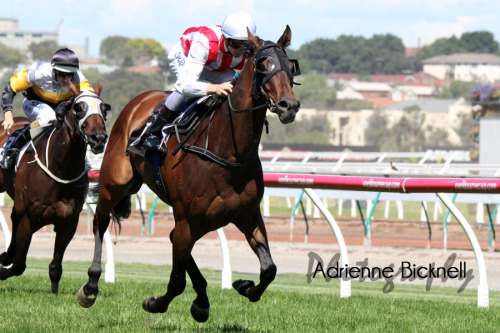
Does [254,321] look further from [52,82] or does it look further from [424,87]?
[424,87]

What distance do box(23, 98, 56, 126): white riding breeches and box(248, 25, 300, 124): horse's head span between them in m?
3.47

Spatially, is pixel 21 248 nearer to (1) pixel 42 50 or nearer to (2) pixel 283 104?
(2) pixel 283 104

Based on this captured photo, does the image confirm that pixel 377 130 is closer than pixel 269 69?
No

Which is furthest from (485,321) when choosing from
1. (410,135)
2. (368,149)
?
(410,135)

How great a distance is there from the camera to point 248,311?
7.49 meters

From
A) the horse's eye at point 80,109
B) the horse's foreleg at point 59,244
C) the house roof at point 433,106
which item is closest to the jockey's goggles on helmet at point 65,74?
the horse's eye at point 80,109

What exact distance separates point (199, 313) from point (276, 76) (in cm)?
170

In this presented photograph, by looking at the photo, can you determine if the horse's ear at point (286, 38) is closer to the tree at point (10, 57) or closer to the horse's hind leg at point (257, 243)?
the horse's hind leg at point (257, 243)

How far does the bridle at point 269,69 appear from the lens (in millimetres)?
5734

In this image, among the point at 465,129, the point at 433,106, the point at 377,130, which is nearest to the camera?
the point at 377,130

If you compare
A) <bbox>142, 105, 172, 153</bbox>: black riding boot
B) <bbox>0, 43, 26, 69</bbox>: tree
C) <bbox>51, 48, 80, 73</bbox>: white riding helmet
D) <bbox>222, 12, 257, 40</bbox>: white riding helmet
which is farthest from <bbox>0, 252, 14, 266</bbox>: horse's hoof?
<bbox>0, 43, 26, 69</bbox>: tree

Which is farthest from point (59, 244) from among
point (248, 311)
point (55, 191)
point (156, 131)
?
point (156, 131)

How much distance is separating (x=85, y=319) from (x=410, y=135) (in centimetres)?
11037

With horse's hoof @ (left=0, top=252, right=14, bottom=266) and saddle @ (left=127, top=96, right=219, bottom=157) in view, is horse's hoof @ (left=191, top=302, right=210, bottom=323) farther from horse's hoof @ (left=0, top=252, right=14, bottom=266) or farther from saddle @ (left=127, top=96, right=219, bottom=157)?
horse's hoof @ (left=0, top=252, right=14, bottom=266)
